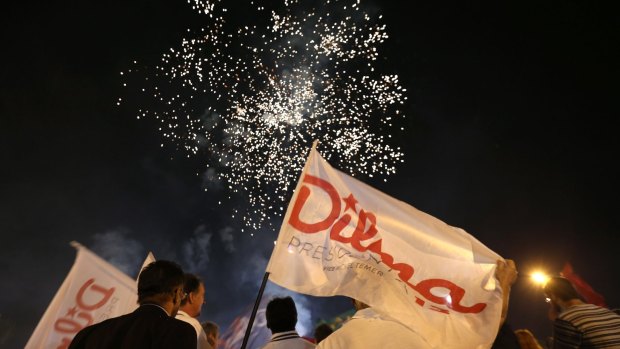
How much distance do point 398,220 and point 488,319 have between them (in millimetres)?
1205

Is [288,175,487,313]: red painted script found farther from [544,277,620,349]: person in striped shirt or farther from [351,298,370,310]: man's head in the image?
[544,277,620,349]: person in striped shirt

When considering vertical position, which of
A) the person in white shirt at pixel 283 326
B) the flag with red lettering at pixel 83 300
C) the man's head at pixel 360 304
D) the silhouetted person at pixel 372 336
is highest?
the man's head at pixel 360 304

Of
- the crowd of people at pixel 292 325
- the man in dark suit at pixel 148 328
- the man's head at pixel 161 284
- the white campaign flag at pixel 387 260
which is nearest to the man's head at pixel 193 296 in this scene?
the crowd of people at pixel 292 325

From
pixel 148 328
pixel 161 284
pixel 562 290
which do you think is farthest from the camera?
pixel 562 290

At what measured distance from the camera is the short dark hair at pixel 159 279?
8.87 ft

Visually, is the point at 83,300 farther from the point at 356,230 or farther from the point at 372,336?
the point at 372,336

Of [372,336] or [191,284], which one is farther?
[191,284]

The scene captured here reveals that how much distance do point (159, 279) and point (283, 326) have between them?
1542 mm

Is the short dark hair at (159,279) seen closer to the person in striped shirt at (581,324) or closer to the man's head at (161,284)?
the man's head at (161,284)

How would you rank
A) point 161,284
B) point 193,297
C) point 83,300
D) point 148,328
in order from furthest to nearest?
point 83,300 < point 193,297 < point 161,284 < point 148,328

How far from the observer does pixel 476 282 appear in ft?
11.6

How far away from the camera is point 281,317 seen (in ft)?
12.6

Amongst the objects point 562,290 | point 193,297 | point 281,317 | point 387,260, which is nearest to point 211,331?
point 193,297

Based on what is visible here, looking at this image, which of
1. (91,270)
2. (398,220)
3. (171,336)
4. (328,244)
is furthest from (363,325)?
(91,270)
